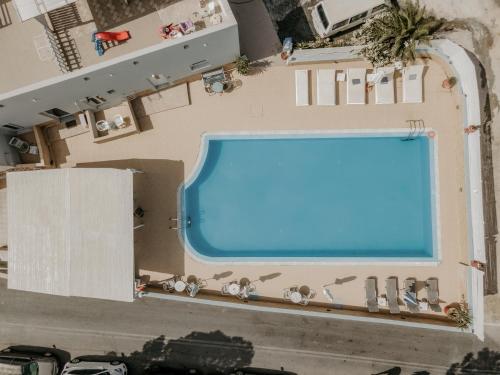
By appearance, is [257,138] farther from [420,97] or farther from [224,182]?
[420,97]

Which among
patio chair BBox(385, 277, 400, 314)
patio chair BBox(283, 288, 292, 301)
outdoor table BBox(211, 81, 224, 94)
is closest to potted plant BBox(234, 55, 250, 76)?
outdoor table BBox(211, 81, 224, 94)

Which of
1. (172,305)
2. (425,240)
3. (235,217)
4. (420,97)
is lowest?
(172,305)

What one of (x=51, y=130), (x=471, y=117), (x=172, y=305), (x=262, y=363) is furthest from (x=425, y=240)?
(x=51, y=130)

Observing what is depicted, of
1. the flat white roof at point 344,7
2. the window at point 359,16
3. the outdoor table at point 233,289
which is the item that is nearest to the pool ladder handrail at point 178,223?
the outdoor table at point 233,289

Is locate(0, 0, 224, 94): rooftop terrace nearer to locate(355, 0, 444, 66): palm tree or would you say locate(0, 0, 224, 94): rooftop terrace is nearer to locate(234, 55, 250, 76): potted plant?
locate(234, 55, 250, 76): potted plant

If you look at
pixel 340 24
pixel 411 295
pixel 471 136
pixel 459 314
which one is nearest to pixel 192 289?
pixel 411 295

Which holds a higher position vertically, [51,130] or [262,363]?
[51,130]

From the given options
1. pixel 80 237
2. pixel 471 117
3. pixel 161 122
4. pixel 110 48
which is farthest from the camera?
pixel 161 122

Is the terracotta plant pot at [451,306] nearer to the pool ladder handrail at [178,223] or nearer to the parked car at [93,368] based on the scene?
the pool ladder handrail at [178,223]
